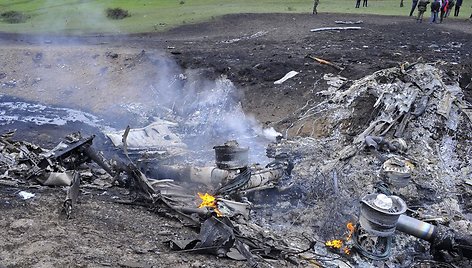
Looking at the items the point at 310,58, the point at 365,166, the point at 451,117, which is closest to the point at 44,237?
the point at 365,166

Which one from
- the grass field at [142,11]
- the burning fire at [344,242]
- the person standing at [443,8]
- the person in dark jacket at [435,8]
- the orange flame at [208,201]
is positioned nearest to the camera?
the burning fire at [344,242]

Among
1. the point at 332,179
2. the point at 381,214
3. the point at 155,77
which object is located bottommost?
the point at 332,179

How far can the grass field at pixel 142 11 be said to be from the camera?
20672 mm

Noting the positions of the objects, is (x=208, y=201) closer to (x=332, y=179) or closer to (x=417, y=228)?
(x=332, y=179)

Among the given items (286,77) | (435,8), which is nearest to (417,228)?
(286,77)

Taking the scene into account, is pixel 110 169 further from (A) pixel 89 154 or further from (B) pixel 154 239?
(B) pixel 154 239

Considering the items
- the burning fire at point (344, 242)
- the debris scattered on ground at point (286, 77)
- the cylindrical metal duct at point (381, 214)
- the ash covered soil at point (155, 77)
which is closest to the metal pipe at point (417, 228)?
the cylindrical metal duct at point (381, 214)

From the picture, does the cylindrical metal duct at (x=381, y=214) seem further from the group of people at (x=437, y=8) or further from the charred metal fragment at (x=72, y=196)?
the group of people at (x=437, y=8)

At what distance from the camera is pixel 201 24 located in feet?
66.3

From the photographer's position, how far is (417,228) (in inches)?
255

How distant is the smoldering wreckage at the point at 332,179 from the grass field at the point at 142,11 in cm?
1167

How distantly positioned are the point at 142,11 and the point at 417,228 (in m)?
20.5

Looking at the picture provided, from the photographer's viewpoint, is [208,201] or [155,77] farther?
[155,77]

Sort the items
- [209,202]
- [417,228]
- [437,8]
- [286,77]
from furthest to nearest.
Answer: [437,8], [286,77], [209,202], [417,228]
